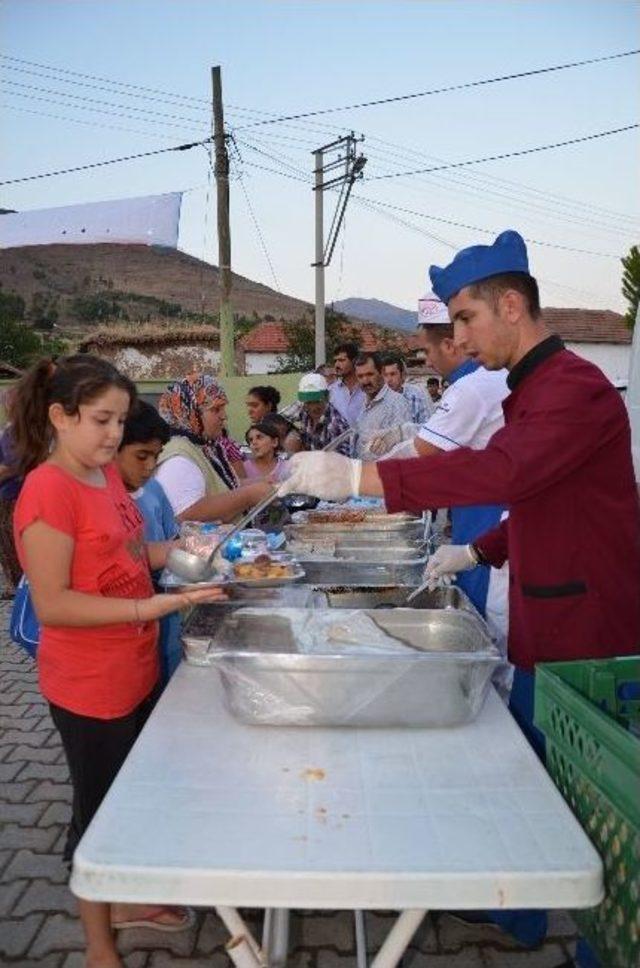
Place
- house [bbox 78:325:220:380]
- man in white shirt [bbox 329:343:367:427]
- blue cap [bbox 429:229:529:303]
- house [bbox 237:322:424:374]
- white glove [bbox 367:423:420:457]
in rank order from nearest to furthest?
1. blue cap [bbox 429:229:529:303]
2. white glove [bbox 367:423:420:457]
3. man in white shirt [bbox 329:343:367:427]
4. house [bbox 78:325:220:380]
5. house [bbox 237:322:424:374]

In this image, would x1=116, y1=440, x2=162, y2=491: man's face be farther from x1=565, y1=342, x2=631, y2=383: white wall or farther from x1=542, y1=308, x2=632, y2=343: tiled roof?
x1=565, y1=342, x2=631, y2=383: white wall

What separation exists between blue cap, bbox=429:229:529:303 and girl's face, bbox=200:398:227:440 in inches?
53.9

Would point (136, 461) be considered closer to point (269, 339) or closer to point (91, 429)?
point (91, 429)

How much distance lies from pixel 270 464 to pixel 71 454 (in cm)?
267

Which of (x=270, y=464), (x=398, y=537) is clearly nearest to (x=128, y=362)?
(x=270, y=464)

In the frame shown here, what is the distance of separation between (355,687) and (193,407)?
1.79 meters

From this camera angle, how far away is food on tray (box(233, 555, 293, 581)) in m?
2.00

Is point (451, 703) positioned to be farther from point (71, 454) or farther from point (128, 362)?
point (128, 362)

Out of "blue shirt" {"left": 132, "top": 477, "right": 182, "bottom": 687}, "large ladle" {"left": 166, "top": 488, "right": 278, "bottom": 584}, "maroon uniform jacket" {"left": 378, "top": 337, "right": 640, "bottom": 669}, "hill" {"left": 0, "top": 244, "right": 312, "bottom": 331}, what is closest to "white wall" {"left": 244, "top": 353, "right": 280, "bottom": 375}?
"hill" {"left": 0, "top": 244, "right": 312, "bottom": 331}

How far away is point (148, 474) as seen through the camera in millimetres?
2139

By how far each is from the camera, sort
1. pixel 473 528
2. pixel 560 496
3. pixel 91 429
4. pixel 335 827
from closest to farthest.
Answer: pixel 335 827
pixel 560 496
pixel 91 429
pixel 473 528

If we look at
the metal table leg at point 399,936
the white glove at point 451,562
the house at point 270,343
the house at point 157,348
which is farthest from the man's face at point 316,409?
the house at point 270,343

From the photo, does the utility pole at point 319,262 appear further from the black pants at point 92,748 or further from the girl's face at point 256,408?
the black pants at point 92,748

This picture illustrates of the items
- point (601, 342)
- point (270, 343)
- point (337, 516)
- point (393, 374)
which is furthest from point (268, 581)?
point (270, 343)
